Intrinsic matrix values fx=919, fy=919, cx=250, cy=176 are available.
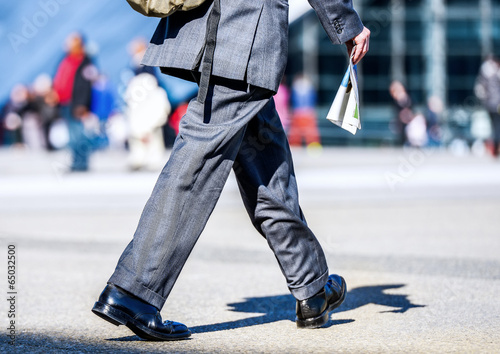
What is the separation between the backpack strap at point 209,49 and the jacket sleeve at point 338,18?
0.35m

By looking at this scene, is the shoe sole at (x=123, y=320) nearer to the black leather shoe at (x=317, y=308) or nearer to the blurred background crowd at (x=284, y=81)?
the black leather shoe at (x=317, y=308)

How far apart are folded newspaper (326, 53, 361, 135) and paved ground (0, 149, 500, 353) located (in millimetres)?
767

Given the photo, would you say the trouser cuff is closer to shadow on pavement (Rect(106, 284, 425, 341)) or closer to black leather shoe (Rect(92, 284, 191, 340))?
black leather shoe (Rect(92, 284, 191, 340))

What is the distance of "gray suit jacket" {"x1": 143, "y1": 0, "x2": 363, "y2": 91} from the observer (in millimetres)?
3037

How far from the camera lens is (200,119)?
305cm

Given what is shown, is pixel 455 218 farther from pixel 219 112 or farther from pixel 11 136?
pixel 11 136

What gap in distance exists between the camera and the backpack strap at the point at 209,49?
119 inches

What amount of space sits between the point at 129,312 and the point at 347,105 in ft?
3.47

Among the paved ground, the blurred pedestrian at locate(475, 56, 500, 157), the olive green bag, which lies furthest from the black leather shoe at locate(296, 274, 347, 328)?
the blurred pedestrian at locate(475, 56, 500, 157)

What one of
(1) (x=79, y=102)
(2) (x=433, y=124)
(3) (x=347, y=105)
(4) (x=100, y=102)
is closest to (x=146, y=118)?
(1) (x=79, y=102)

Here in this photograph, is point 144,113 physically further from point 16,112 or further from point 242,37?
point 16,112

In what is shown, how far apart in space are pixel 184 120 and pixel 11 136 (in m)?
23.4

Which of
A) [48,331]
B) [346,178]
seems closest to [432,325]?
[48,331]

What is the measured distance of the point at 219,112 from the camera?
306cm
